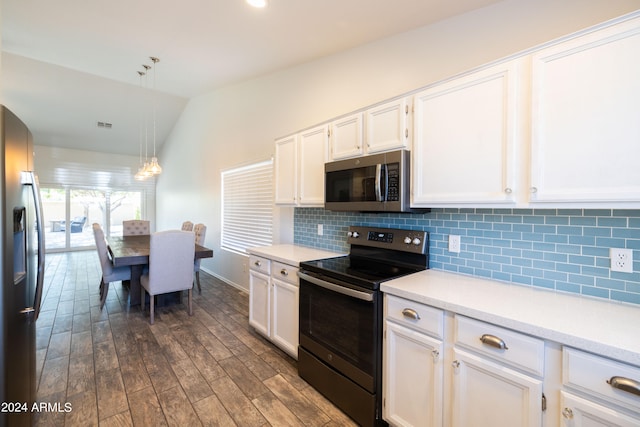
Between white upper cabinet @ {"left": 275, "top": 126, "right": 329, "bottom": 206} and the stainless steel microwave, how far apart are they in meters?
0.19

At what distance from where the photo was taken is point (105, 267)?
3496mm

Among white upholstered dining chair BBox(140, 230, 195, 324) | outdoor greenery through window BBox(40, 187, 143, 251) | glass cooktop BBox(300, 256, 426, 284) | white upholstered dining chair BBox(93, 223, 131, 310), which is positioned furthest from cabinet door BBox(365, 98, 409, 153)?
outdoor greenery through window BBox(40, 187, 143, 251)

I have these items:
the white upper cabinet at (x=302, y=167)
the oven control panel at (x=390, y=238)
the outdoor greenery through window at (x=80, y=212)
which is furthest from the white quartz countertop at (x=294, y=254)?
the outdoor greenery through window at (x=80, y=212)

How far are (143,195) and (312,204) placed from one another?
844 cm

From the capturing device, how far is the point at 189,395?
2.00 metres

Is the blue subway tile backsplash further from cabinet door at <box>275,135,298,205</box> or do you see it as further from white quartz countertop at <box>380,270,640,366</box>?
cabinet door at <box>275,135,298,205</box>

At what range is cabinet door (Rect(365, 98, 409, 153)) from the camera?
1.85 metres

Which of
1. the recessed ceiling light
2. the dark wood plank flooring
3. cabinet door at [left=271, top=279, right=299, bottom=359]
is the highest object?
the recessed ceiling light

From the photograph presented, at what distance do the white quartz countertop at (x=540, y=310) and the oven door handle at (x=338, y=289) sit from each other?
11 centimetres

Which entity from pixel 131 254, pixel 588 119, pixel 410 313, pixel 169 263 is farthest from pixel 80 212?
pixel 588 119

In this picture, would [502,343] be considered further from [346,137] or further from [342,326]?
[346,137]

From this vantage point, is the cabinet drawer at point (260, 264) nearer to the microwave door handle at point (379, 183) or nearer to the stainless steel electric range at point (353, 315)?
the stainless steel electric range at point (353, 315)

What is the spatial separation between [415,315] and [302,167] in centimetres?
173

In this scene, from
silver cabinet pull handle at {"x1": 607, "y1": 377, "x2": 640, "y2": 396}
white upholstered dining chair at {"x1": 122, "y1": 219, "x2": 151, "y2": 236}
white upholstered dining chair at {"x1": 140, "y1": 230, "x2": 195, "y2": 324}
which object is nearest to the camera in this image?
silver cabinet pull handle at {"x1": 607, "y1": 377, "x2": 640, "y2": 396}
